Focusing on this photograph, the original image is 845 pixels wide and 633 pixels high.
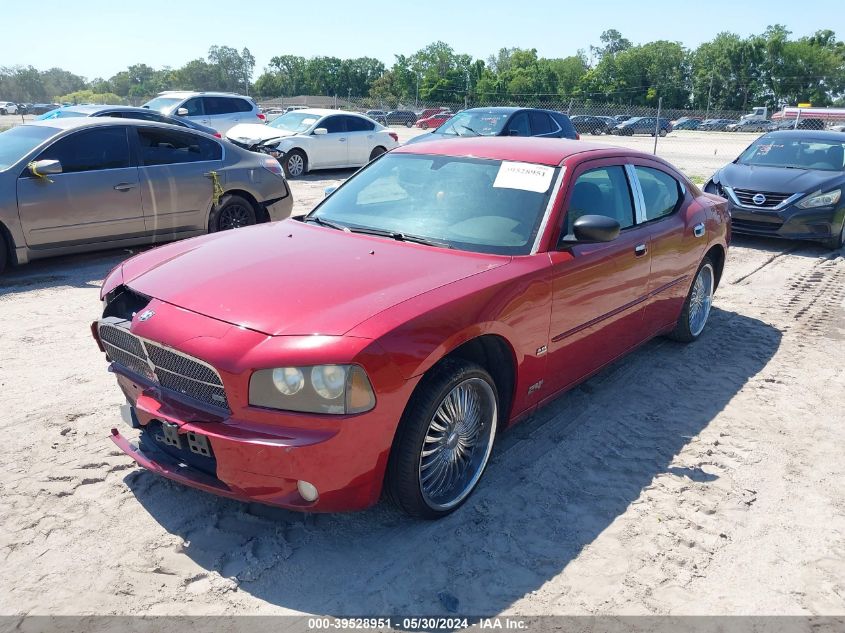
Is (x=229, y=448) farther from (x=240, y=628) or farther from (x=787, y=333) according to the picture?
(x=787, y=333)

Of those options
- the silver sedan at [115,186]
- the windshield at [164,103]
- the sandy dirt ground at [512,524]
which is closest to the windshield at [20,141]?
the silver sedan at [115,186]

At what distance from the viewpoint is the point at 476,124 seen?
46.2 ft

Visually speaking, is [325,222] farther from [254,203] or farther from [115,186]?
[254,203]

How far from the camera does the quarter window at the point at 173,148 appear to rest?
25.4ft

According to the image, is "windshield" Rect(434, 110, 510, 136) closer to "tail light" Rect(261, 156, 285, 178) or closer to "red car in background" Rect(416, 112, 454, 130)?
"tail light" Rect(261, 156, 285, 178)

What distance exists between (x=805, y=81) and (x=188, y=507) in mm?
106001

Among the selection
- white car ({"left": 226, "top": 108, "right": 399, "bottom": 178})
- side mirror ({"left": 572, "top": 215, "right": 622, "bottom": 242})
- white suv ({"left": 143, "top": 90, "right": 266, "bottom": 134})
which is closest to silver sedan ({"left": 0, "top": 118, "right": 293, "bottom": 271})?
side mirror ({"left": 572, "top": 215, "right": 622, "bottom": 242})

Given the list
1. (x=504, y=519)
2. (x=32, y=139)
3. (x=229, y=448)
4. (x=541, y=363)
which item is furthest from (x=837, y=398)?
(x=32, y=139)

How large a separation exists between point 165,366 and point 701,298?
15.0 ft

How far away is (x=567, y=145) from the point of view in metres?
4.59

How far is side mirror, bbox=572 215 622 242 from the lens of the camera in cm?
373

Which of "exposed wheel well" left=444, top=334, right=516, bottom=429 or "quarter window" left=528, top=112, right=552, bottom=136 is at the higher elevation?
"quarter window" left=528, top=112, right=552, bottom=136

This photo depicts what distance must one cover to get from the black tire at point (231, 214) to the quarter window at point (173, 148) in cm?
54

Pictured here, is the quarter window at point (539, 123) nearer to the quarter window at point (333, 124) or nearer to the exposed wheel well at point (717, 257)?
the quarter window at point (333, 124)
